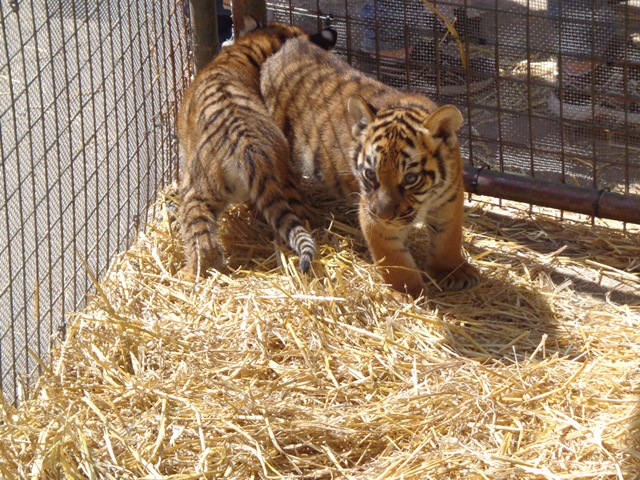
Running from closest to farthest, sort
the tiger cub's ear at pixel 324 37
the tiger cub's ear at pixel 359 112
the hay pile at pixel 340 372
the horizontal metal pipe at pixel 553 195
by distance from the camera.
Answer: the hay pile at pixel 340 372
the tiger cub's ear at pixel 359 112
the horizontal metal pipe at pixel 553 195
the tiger cub's ear at pixel 324 37

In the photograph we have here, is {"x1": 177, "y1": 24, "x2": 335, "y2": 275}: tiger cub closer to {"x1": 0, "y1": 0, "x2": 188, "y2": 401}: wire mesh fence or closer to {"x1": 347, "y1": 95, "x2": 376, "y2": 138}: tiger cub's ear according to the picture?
{"x1": 0, "y1": 0, "x2": 188, "y2": 401}: wire mesh fence

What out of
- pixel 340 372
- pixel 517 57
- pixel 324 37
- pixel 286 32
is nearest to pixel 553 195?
pixel 517 57

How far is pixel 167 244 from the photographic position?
191 inches

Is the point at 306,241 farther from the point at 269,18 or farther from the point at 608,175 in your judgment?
the point at 608,175

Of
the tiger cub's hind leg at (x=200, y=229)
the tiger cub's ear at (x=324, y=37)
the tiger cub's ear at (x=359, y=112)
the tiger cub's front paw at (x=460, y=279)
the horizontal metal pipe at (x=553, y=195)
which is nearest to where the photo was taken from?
the tiger cub's ear at (x=359, y=112)

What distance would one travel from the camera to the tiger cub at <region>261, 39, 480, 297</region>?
4082 mm

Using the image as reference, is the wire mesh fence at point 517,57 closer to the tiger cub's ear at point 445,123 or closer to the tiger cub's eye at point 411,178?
the tiger cub's ear at point 445,123

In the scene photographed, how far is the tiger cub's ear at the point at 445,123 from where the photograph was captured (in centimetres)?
401

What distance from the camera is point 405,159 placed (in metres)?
4.05

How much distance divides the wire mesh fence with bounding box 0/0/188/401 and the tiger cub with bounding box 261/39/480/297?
2.69 feet

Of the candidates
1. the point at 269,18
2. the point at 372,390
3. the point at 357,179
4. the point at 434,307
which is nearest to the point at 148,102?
the point at 269,18

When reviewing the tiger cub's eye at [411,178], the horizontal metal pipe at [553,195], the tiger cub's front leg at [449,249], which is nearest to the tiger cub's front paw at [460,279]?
the tiger cub's front leg at [449,249]

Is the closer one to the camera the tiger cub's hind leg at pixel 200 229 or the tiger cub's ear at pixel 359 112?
the tiger cub's ear at pixel 359 112

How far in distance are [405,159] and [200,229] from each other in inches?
43.2
